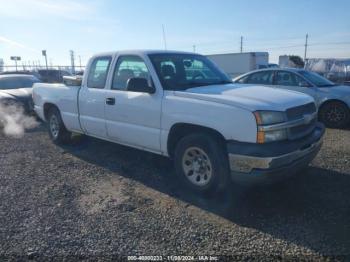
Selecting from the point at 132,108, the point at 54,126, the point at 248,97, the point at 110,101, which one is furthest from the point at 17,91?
the point at 248,97

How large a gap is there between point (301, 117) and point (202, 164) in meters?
1.37

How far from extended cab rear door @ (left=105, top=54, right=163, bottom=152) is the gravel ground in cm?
63

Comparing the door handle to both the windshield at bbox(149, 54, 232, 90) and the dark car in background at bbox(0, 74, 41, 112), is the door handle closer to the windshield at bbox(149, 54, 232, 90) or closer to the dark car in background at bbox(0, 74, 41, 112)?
the windshield at bbox(149, 54, 232, 90)

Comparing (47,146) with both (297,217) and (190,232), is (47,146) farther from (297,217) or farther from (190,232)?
(297,217)

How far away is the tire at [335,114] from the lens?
8.43 metres

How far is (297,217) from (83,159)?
3.95 m

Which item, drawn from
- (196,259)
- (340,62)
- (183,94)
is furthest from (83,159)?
(340,62)

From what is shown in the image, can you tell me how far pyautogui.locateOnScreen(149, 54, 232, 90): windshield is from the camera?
4703 millimetres

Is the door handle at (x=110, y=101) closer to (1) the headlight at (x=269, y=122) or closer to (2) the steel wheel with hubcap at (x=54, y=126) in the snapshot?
(2) the steel wheel with hubcap at (x=54, y=126)

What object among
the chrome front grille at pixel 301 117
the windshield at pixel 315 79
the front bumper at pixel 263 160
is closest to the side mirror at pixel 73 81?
the front bumper at pixel 263 160

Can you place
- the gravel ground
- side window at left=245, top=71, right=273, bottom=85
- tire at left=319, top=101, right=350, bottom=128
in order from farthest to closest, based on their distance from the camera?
side window at left=245, top=71, right=273, bottom=85
tire at left=319, top=101, right=350, bottom=128
the gravel ground

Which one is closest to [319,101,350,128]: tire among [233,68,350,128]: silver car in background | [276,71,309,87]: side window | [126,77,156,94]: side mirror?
[233,68,350,128]: silver car in background

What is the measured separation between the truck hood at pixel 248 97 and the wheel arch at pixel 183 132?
0.38 meters

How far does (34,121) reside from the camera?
994 centimetres
